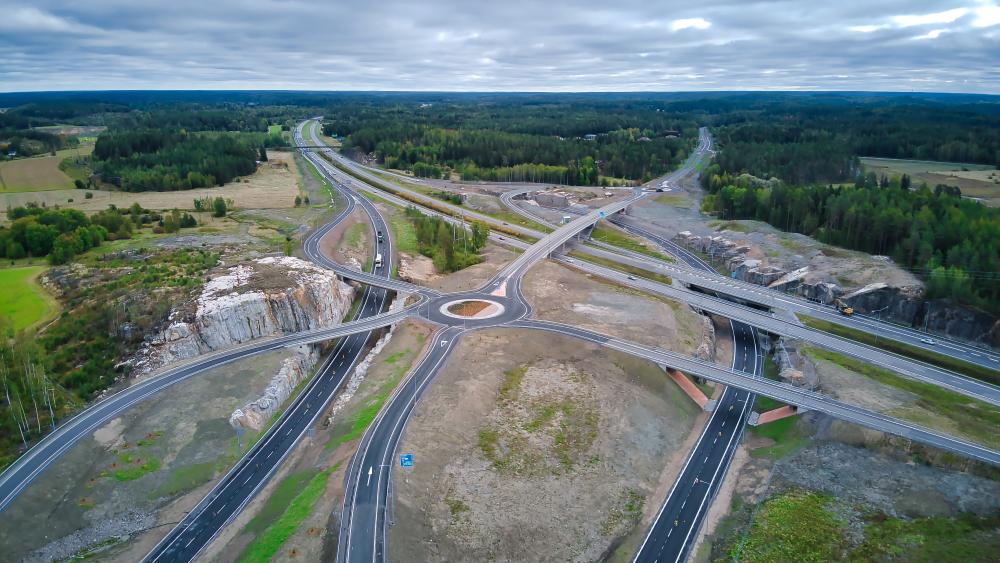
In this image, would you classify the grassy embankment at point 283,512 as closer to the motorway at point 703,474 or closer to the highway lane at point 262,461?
the highway lane at point 262,461

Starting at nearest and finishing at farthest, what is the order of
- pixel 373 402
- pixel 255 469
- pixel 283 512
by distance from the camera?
pixel 283 512, pixel 255 469, pixel 373 402

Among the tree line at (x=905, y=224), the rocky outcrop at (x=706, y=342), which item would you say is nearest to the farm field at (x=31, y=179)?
the rocky outcrop at (x=706, y=342)

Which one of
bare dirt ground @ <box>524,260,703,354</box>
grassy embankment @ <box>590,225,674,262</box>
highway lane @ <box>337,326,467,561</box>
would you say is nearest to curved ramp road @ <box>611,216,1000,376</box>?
grassy embankment @ <box>590,225,674,262</box>

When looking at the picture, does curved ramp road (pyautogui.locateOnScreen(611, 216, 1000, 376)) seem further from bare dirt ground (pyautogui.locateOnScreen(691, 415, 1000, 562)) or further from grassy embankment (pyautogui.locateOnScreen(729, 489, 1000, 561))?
grassy embankment (pyautogui.locateOnScreen(729, 489, 1000, 561))

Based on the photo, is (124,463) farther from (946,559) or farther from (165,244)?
(946,559)

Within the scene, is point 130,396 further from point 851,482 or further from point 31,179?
point 31,179

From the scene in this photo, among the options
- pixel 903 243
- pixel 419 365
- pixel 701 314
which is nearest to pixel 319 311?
pixel 419 365

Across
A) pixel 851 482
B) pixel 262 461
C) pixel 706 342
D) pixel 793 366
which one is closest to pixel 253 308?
pixel 262 461
